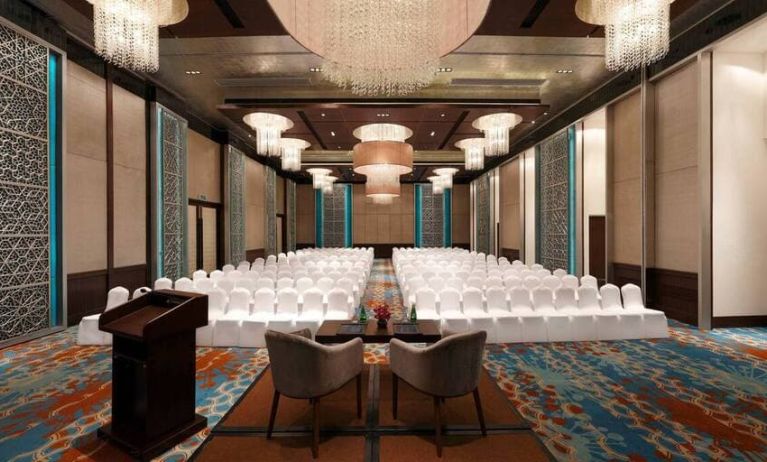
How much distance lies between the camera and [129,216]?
309 inches

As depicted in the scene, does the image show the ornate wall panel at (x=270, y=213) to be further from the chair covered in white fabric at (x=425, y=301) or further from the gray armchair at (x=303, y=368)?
the gray armchair at (x=303, y=368)

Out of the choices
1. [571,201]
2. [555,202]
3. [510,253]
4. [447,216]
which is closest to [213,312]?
[571,201]

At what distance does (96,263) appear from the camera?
22.8ft

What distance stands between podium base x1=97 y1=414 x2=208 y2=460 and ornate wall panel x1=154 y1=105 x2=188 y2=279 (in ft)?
21.1

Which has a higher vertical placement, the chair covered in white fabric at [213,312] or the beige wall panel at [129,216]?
the beige wall panel at [129,216]

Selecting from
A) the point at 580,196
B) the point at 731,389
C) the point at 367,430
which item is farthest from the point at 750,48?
the point at 367,430

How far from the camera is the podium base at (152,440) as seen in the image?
2641 mm

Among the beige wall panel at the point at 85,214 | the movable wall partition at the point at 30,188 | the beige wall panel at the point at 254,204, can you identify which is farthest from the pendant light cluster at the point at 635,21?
the beige wall panel at the point at 254,204

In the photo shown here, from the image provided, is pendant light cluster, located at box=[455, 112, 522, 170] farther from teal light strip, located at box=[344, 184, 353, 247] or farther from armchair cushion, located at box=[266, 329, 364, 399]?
teal light strip, located at box=[344, 184, 353, 247]

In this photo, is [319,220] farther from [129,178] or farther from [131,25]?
[131,25]

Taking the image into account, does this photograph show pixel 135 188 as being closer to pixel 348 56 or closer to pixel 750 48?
pixel 348 56

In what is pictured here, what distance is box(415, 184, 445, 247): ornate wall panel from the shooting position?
922 inches

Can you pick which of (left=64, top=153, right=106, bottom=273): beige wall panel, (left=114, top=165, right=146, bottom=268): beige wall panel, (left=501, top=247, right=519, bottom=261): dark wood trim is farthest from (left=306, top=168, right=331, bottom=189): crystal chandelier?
(left=64, top=153, right=106, bottom=273): beige wall panel

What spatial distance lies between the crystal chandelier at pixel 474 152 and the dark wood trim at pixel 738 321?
6.29 meters
